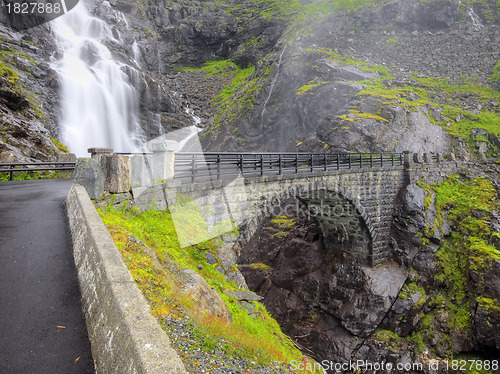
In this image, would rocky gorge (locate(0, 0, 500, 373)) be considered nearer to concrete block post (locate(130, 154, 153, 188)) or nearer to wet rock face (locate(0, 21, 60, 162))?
wet rock face (locate(0, 21, 60, 162))

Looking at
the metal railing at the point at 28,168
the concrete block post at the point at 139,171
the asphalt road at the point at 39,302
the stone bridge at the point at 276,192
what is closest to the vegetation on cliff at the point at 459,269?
the stone bridge at the point at 276,192

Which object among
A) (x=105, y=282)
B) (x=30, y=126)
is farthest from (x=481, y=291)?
(x=30, y=126)

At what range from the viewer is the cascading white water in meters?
27.0

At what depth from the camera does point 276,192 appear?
1132cm

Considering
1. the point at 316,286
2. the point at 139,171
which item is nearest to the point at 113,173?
the point at 139,171

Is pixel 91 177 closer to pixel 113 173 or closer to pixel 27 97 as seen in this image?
pixel 113 173

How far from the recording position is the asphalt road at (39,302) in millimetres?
2799

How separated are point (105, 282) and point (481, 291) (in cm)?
1703

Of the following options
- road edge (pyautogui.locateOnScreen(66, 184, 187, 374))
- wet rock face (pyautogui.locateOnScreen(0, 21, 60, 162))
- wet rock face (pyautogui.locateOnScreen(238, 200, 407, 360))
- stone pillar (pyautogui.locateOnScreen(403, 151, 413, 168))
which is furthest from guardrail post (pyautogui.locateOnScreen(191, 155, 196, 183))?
stone pillar (pyautogui.locateOnScreen(403, 151, 413, 168))

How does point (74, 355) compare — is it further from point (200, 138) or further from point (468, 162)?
point (200, 138)

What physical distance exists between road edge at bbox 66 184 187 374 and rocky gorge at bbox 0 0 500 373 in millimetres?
14233

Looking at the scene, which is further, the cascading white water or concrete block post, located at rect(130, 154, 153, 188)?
the cascading white water

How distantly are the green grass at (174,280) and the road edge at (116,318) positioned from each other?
1.92ft

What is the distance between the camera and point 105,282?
→ 3.16 m
